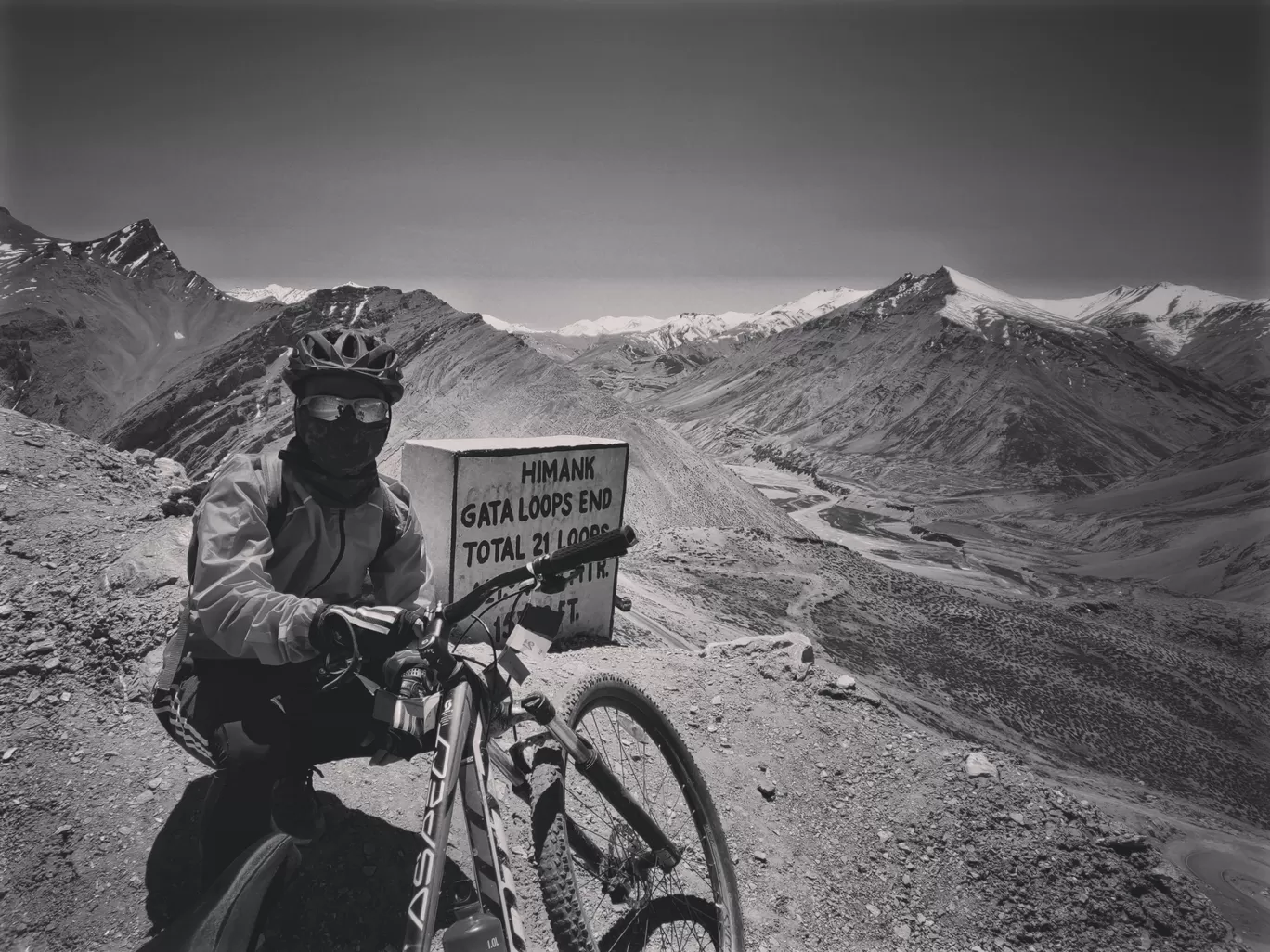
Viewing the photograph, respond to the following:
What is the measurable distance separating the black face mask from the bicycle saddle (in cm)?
119

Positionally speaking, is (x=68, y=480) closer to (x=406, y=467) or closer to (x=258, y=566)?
(x=406, y=467)

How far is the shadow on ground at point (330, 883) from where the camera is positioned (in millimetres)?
2500

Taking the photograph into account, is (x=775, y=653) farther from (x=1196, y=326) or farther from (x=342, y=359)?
(x=1196, y=326)

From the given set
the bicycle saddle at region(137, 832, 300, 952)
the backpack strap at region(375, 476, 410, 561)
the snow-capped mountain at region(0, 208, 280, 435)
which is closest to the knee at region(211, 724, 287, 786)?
the bicycle saddle at region(137, 832, 300, 952)

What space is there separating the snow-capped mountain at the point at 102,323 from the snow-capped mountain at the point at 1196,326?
9047 cm

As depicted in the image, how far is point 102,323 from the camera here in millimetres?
31734

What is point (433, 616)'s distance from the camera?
179cm

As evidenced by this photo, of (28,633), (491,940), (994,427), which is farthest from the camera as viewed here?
(994,427)

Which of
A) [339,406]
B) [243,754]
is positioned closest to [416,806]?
[243,754]

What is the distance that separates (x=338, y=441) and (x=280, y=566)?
0.51 meters

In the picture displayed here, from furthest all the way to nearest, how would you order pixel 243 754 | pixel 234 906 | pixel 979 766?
1. pixel 979 766
2. pixel 243 754
3. pixel 234 906

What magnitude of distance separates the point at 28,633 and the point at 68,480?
403 cm

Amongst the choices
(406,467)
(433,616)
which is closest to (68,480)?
(406,467)

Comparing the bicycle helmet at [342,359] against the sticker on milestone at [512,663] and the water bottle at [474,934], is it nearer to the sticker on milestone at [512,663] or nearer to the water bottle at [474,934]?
Answer: the sticker on milestone at [512,663]
